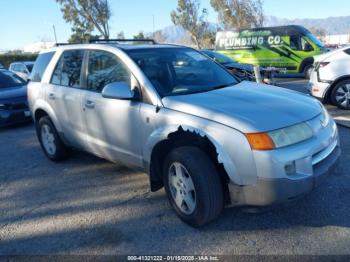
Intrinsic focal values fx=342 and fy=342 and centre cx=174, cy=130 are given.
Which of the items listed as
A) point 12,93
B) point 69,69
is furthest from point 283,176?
point 12,93

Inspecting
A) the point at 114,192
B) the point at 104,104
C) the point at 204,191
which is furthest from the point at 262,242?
the point at 104,104

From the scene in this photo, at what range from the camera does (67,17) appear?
3997cm

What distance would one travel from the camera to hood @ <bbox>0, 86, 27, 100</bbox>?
819 cm

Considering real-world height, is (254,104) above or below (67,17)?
below

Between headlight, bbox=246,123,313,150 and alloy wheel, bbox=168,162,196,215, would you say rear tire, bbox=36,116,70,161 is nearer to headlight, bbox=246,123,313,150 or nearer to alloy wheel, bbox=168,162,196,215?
alloy wheel, bbox=168,162,196,215

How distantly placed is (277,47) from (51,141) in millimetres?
13072

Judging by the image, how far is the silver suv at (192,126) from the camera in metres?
2.79

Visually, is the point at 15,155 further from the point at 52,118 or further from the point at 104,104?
the point at 104,104

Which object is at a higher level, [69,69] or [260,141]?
[69,69]

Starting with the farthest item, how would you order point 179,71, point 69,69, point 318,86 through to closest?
point 318,86, point 69,69, point 179,71

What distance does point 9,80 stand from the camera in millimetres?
9273

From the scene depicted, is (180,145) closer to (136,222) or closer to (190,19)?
(136,222)

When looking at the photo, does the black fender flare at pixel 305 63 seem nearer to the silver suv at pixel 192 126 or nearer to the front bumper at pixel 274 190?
the silver suv at pixel 192 126

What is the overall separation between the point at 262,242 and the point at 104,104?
2242 millimetres
